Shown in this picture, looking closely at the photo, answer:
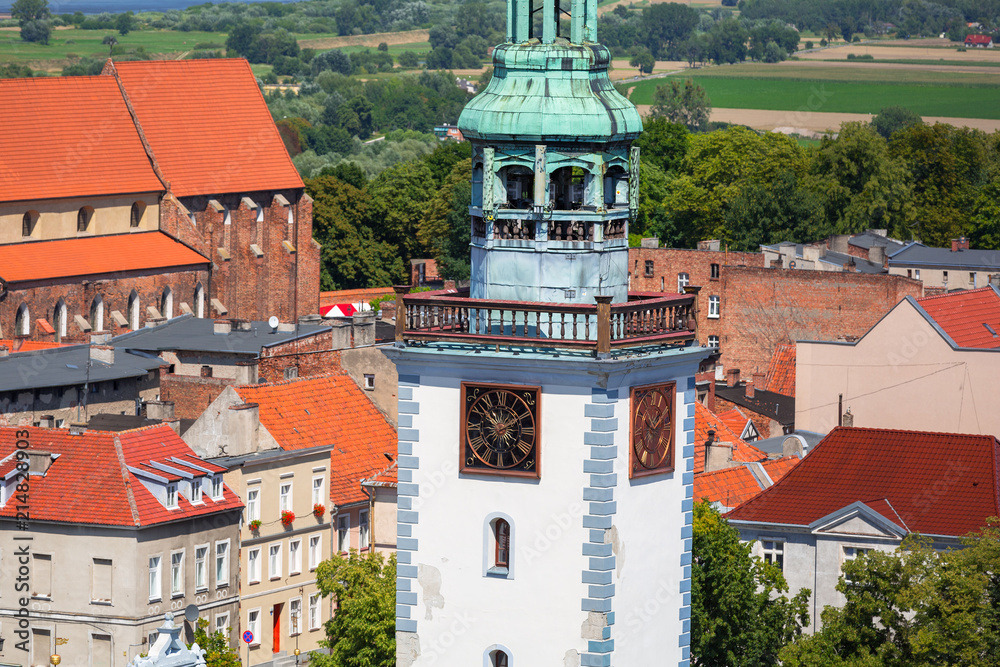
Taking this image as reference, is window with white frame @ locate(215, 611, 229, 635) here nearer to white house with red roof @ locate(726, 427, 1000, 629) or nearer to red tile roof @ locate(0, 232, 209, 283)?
white house with red roof @ locate(726, 427, 1000, 629)

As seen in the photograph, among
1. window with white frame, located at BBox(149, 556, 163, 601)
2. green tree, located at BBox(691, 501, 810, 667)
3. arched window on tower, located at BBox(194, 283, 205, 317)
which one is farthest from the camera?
arched window on tower, located at BBox(194, 283, 205, 317)

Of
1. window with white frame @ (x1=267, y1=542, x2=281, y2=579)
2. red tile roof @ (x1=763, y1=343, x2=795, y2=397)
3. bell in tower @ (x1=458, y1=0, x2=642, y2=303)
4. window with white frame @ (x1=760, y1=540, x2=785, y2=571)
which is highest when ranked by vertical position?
bell in tower @ (x1=458, y1=0, x2=642, y2=303)

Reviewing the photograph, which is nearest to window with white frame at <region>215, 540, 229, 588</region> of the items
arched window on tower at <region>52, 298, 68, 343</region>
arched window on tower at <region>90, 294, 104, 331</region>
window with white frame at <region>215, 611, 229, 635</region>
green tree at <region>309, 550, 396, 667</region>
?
window with white frame at <region>215, 611, 229, 635</region>

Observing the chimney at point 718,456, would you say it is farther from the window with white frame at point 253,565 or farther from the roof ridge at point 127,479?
the roof ridge at point 127,479

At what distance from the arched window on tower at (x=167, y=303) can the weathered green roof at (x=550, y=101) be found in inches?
3385

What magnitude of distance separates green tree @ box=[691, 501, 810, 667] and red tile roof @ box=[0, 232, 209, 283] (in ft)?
199

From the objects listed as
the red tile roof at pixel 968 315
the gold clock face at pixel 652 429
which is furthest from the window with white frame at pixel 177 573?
the gold clock face at pixel 652 429

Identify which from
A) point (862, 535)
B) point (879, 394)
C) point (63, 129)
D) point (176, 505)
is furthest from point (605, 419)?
point (63, 129)

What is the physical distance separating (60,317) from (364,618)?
58.6 metres

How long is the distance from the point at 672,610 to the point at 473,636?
10.5 feet

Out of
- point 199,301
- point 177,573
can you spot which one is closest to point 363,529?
point 177,573

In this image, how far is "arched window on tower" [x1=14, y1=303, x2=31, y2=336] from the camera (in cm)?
11469

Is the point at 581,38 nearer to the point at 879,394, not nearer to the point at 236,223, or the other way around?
the point at 879,394

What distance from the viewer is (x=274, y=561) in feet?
252
